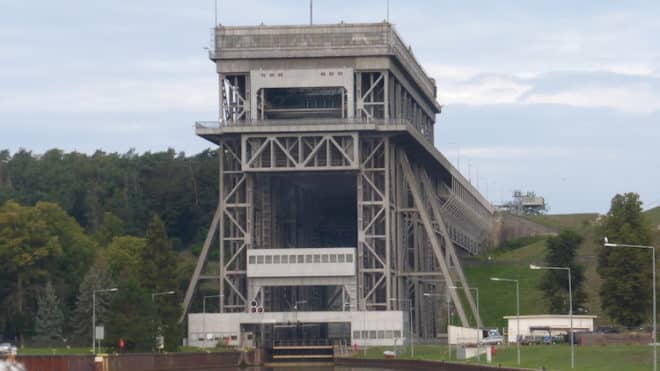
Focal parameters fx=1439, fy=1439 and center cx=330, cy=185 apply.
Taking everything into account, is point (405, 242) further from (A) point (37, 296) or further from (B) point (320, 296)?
(A) point (37, 296)

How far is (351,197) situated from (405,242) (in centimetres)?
1717

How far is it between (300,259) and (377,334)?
33.3ft

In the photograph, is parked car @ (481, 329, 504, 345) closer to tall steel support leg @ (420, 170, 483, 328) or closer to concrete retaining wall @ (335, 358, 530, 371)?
tall steel support leg @ (420, 170, 483, 328)

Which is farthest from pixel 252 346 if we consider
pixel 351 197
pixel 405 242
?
pixel 351 197

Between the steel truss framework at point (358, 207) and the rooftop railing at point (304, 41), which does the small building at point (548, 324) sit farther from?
the rooftop railing at point (304, 41)

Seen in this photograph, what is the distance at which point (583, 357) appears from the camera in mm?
91562

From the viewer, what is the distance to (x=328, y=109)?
144500mm

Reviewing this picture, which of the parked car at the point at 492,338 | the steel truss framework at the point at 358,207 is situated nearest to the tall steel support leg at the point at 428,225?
the steel truss framework at the point at 358,207

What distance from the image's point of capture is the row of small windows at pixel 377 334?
13438 centimetres

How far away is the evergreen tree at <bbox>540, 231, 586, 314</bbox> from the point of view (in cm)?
14338

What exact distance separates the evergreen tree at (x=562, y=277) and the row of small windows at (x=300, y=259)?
22107 millimetres

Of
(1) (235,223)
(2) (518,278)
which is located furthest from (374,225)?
(2) (518,278)

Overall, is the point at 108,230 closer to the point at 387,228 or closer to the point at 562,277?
the point at 387,228

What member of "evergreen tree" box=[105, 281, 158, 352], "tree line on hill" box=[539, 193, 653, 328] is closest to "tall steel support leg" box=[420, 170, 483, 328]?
"tree line on hill" box=[539, 193, 653, 328]
